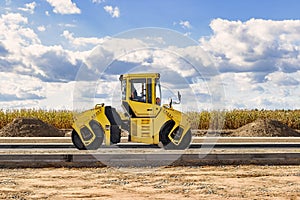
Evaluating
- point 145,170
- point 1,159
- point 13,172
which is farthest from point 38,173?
point 145,170

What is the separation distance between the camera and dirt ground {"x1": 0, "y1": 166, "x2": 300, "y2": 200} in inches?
405

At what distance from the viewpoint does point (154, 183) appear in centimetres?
1167

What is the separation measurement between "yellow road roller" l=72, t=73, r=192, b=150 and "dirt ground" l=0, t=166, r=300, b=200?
2542mm

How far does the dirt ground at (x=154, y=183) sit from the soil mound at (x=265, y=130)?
577 inches

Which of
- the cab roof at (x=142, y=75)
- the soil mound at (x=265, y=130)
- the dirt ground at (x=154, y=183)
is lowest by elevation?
the dirt ground at (x=154, y=183)

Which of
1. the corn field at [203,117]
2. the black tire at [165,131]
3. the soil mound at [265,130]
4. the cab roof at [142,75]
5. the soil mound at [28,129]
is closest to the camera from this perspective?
the cab roof at [142,75]

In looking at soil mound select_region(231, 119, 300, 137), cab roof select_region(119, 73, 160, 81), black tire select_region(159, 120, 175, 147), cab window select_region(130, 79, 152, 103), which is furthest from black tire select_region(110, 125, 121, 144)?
soil mound select_region(231, 119, 300, 137)

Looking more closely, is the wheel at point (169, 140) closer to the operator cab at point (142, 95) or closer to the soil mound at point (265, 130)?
the operator cab at point (142, 95)

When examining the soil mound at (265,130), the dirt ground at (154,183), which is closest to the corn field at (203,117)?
the soil mound at (265,130)

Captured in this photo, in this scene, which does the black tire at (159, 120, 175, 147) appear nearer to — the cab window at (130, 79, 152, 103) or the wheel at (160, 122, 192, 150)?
the wheel at (160, 122, 192, 150)

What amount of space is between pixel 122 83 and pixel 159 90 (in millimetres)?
1319

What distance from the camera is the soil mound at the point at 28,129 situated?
2733 centimetres

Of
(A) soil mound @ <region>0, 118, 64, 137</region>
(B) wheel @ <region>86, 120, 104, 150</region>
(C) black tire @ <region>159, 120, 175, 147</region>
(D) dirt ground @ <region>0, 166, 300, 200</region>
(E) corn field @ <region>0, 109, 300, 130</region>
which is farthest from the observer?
(E) corn field @ <region>0, 109, 300, 130</region>

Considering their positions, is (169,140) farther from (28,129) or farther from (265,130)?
(265,130)
